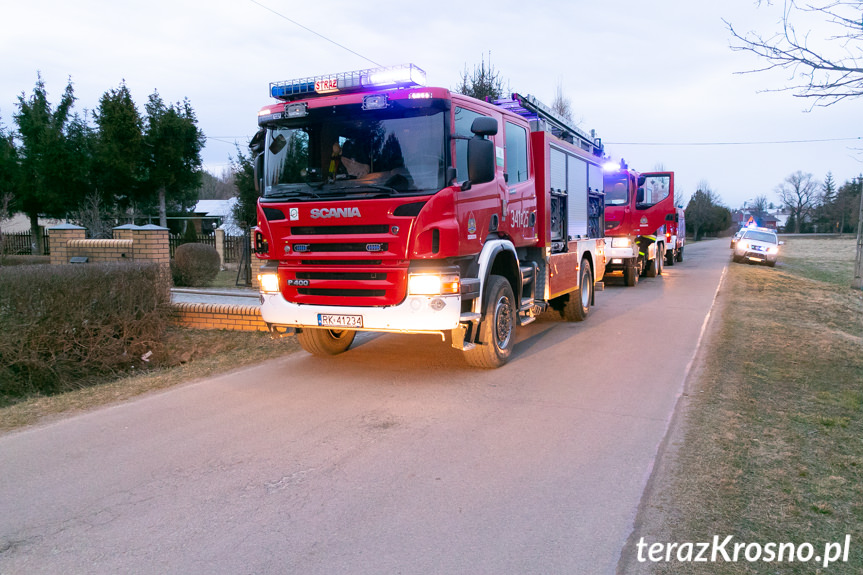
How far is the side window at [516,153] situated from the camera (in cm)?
771

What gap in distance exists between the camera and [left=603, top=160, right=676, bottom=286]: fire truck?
17484 mm

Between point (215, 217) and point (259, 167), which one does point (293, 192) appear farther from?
point (215, 217)

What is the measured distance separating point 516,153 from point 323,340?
3466 millimetres

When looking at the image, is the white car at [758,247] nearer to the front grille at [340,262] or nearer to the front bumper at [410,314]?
the front bumper at [410,314]

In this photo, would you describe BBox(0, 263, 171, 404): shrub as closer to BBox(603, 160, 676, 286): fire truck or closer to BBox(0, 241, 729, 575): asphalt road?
BBox(0, 241, 729, 575): asphalt road

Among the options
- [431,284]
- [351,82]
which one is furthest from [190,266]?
[431,284]

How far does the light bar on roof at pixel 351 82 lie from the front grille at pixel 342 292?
7.11ft

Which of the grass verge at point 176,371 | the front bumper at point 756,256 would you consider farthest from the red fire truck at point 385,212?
the front bumper at point 756,256

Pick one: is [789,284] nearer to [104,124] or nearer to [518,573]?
[518,573]

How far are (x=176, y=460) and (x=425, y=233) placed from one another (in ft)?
9.66

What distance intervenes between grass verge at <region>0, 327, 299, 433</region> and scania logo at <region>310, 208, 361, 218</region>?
229 centimetres

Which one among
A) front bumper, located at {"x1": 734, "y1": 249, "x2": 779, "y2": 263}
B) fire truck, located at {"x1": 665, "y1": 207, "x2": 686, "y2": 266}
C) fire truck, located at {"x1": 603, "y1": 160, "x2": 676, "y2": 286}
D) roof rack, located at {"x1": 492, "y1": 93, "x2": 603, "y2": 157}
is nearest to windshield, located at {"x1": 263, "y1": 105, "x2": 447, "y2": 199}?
roof rack, located at {"x1": 492, "y1": 93, "x2": 603, "y2": 157}

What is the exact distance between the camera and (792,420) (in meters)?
5.29

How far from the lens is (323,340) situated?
7.67 metres
